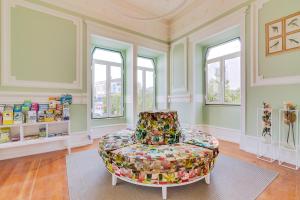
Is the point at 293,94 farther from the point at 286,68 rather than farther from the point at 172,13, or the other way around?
the point at 172,13

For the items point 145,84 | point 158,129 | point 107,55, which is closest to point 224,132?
point 158,129

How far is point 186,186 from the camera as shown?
6.22 feet

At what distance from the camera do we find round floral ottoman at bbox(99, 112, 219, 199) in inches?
64.5

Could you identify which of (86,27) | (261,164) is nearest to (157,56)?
(86,27)

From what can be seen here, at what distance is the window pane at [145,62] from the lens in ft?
18.6

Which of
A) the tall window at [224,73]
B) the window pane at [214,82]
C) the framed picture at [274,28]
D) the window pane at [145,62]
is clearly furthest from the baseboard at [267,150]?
the window pane at [145,62]

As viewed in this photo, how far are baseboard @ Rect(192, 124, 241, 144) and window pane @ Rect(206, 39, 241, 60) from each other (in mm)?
2034

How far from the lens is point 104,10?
4.06m

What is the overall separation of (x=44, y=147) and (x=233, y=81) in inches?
184

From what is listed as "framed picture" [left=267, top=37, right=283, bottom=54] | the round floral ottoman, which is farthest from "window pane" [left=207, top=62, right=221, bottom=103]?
the round floral ottoman

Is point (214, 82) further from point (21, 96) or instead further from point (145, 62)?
point (21, 96)

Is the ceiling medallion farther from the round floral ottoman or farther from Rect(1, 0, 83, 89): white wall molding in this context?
the round floral ottoman

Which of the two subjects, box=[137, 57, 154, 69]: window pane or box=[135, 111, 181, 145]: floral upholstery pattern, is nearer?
box=[135, 111, 181, 145]: floral upholstery pattern

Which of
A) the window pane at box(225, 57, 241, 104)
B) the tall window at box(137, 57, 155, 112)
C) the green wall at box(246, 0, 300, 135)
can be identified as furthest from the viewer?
the tall window at box(137, 57, 155, 112)
